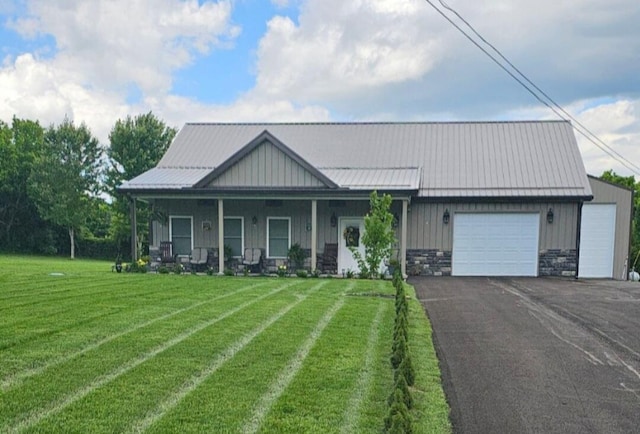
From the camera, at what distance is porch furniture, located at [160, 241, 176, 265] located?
588 inches

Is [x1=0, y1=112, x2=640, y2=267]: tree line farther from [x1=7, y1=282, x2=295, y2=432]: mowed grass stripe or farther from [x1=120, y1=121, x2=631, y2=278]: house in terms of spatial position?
[x1=7, y1=282, x2=295, y2=432]: mowed grass stripe

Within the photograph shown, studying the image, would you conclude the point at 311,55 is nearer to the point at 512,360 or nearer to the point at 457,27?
the point at 457,27

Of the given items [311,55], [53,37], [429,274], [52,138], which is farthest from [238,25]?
[52,138]

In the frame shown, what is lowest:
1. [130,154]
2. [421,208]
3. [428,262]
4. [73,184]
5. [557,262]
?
[428,262]

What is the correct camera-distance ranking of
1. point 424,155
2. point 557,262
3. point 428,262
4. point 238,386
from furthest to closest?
point 424,155 → point 428,262 → point 557,262 → point 238,386

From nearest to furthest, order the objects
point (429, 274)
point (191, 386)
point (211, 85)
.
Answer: point (191, 386) → point (429, 274) → point (211, 85)

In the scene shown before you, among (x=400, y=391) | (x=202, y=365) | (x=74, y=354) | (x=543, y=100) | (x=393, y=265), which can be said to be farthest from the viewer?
(x=393, y=265)

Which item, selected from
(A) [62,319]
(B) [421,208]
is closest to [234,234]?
(B) [421,208]

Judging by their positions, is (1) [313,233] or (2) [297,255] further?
(2) [297,255]

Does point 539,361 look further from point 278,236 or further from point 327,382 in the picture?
point 278,236

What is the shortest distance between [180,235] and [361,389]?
40.6 ft

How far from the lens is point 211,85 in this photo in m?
16.5

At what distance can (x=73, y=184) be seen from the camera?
28.5 metres

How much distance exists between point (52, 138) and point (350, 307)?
28.1 m
